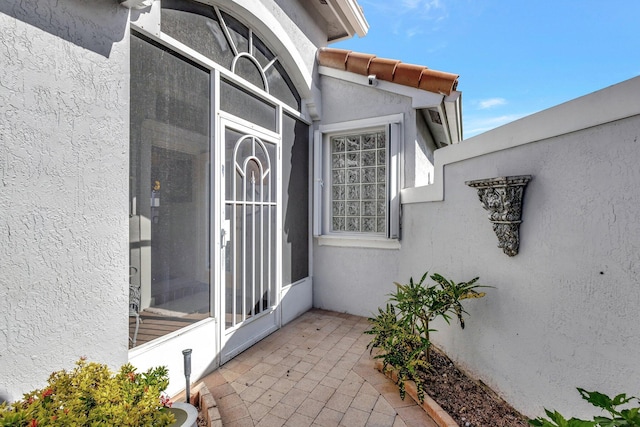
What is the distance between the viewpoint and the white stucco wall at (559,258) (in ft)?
6.23

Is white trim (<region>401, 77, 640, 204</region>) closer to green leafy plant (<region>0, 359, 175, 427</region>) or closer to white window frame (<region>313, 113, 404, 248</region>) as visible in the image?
white window frame (<region>313, 113, 404, 248</region>)

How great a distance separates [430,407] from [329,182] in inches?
158

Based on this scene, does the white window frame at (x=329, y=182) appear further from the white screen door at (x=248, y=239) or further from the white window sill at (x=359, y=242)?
the white screen door at (x=248, y=239)

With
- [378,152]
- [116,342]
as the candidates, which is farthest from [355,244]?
[116,342]

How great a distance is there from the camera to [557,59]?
6.82m

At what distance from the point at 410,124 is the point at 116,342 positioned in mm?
5030

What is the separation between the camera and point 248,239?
13.9 feet

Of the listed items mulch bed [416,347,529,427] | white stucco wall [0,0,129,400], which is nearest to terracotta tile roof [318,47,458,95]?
white stucco wall [0,0,129,400]

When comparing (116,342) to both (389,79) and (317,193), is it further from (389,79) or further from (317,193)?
(389,79)

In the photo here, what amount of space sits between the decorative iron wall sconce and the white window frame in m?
2.23

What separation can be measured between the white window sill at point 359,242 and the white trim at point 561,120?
1.97 m

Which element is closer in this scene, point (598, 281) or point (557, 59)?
point (598, 281)

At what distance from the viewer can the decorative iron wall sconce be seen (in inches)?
101

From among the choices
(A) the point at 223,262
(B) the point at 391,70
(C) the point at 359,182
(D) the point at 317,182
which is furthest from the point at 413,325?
(B) the point at 391,70
